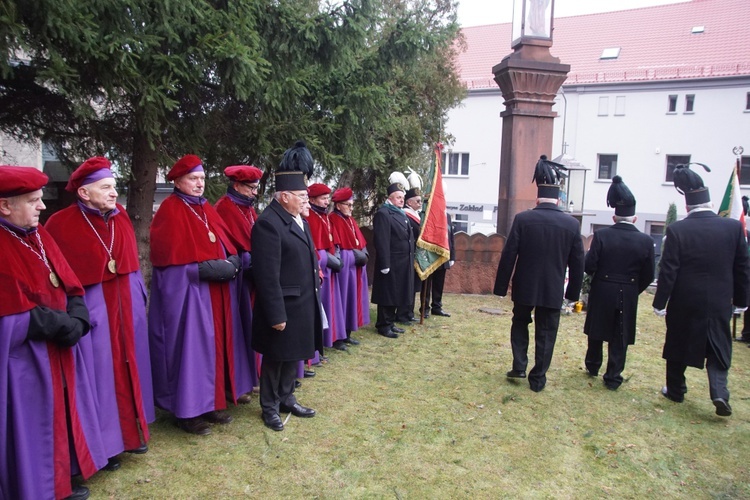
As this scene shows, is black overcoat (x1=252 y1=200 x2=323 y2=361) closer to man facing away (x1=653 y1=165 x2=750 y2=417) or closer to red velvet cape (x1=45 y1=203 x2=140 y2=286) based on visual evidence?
red velvet cape (x1=45 y1=203 x2=140 y2=286)

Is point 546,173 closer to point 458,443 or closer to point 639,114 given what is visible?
point 458,443

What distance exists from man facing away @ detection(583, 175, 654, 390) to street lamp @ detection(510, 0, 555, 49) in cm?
582

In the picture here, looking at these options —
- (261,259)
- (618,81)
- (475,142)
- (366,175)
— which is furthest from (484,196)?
(261,259)

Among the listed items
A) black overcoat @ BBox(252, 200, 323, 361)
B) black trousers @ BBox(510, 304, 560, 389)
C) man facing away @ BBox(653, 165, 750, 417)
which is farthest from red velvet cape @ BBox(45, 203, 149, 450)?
man facing away @ BBox(653, 165, 750, 417)

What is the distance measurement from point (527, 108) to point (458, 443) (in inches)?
313

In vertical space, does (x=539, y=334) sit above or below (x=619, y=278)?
below

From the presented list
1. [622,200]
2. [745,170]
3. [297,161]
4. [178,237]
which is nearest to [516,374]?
[622,200]

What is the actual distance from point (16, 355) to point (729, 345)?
5813 millimetres

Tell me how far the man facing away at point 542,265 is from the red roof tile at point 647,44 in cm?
2146

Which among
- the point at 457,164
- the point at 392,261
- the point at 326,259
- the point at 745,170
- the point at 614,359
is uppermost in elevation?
the point at 457,164

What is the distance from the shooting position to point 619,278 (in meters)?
5.95

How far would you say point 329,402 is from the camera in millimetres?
5402

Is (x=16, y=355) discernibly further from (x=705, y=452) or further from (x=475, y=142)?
(x=475, y=142)

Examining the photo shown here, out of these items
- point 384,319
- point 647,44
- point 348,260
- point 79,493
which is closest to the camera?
point 79,493
